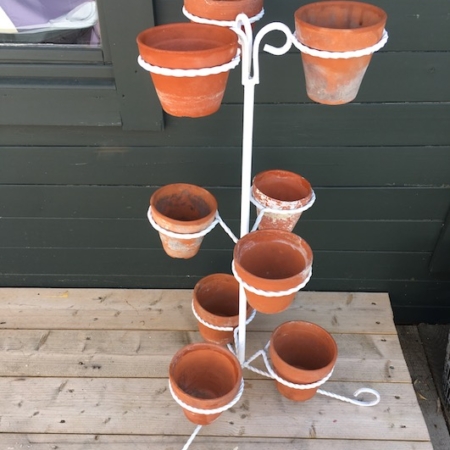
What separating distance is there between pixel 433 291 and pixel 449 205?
0.40m

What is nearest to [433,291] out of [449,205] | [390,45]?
[449,205]

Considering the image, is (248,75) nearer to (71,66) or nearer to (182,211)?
(182,211)

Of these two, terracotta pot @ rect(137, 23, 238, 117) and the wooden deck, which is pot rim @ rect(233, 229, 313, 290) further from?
the wooden deck

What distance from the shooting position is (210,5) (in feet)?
2.90

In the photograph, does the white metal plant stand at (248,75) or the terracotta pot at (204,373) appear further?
the terracotta pot at (204,373)

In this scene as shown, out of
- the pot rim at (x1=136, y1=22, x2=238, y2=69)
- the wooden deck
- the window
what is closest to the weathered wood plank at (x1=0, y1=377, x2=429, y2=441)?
the wooden deck

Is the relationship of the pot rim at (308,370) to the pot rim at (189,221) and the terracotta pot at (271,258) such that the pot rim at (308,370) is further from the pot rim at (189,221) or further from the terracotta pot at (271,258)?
the pot rim at (189,221)

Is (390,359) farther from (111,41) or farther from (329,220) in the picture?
(111,41)

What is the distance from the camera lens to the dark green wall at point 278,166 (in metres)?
1.31

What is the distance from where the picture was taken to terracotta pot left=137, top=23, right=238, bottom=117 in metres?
0.82

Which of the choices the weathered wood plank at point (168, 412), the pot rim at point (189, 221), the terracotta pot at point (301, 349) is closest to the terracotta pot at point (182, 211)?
the pot rim at point (189, 221)

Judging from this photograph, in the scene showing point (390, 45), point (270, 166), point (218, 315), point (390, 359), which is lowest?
point (390, 359)

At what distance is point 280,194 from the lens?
1.19 meters

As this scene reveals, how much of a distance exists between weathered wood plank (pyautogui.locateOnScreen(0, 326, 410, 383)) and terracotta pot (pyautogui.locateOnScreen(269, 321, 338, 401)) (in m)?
0.13
